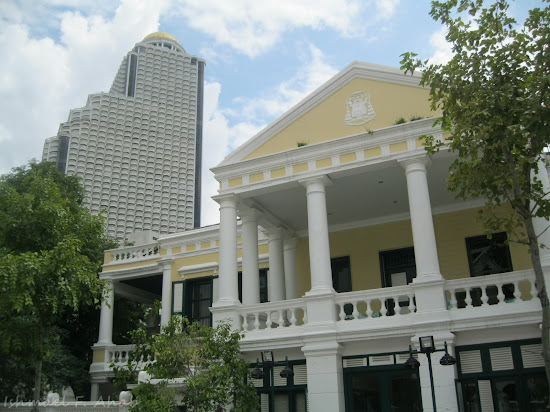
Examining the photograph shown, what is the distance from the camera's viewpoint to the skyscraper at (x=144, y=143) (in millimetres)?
72188

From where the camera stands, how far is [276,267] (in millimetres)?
18531

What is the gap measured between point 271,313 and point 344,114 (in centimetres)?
571

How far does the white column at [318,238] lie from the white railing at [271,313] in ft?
2.34

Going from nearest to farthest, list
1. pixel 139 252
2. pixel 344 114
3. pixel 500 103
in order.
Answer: pixel 500 103, pixel 344 114, pixel 139 252

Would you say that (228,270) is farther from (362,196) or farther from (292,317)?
(362,196)

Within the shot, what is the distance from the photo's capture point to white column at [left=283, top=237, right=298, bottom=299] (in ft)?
61.5

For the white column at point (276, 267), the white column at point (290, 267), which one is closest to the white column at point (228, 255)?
the white column at point (276, 267)

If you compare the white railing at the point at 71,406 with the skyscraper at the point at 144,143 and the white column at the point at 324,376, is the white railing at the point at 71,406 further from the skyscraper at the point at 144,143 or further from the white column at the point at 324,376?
the skyscraper at the point at 144,143

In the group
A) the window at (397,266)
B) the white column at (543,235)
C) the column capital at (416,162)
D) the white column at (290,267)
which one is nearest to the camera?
the white column at (543,235)

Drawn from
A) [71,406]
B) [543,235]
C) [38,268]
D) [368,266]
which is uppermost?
[368,266]

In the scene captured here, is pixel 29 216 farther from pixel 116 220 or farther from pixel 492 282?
pixel 116 220

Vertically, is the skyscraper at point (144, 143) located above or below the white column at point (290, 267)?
above

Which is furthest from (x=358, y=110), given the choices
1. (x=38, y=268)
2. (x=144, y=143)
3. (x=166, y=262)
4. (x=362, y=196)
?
(x=144, y=143)

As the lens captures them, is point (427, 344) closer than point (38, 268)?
Yes
